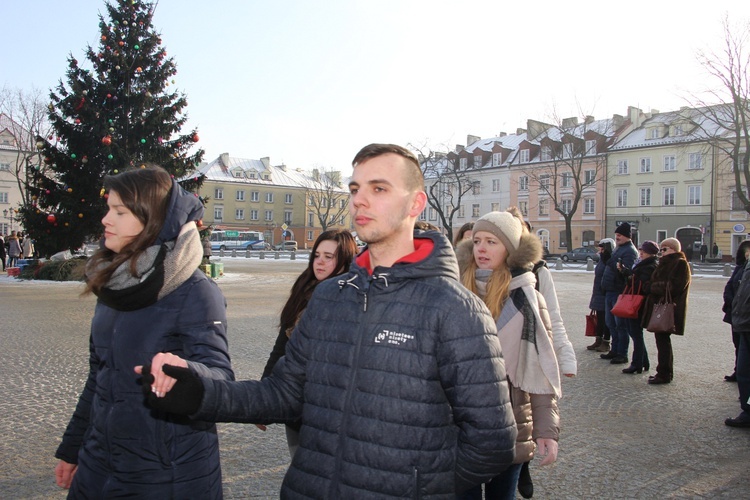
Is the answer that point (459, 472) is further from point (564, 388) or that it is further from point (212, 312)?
point (564, 388)

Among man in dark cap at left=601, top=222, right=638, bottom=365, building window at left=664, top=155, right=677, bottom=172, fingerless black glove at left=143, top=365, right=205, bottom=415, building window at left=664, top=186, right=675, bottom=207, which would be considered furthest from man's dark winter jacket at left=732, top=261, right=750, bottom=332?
building window at left=664, top=155, right=677, bottom=172

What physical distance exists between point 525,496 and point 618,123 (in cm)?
5940

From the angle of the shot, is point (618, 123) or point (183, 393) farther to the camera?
point (618, 123)

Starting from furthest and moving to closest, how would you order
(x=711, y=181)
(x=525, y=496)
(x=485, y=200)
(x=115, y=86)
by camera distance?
(x=485, y=200) → (x=711, y=181) → (x=115, y=86) → (x=525, y=496)


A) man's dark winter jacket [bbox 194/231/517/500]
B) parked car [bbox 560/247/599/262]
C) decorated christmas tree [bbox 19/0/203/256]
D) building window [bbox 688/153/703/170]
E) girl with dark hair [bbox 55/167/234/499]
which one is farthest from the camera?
building window [bbox 688/153/703/170]

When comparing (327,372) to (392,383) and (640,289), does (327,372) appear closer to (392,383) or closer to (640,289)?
(392,383)

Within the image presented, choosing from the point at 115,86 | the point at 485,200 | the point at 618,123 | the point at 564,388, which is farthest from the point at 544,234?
the point at 564,388

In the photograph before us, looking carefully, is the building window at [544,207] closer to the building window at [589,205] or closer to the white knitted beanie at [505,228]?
the building window at [589,205]

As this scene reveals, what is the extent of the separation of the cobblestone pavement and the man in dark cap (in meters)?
0.34

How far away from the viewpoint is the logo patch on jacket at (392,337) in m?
1.82

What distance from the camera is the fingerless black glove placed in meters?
1.77

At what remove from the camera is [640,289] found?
8.38 m

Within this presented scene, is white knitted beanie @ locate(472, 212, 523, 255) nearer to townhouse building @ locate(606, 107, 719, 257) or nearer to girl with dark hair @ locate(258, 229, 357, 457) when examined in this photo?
girl with dark hair @ locate(258, 229, 357, 457)

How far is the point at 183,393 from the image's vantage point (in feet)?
5.93
